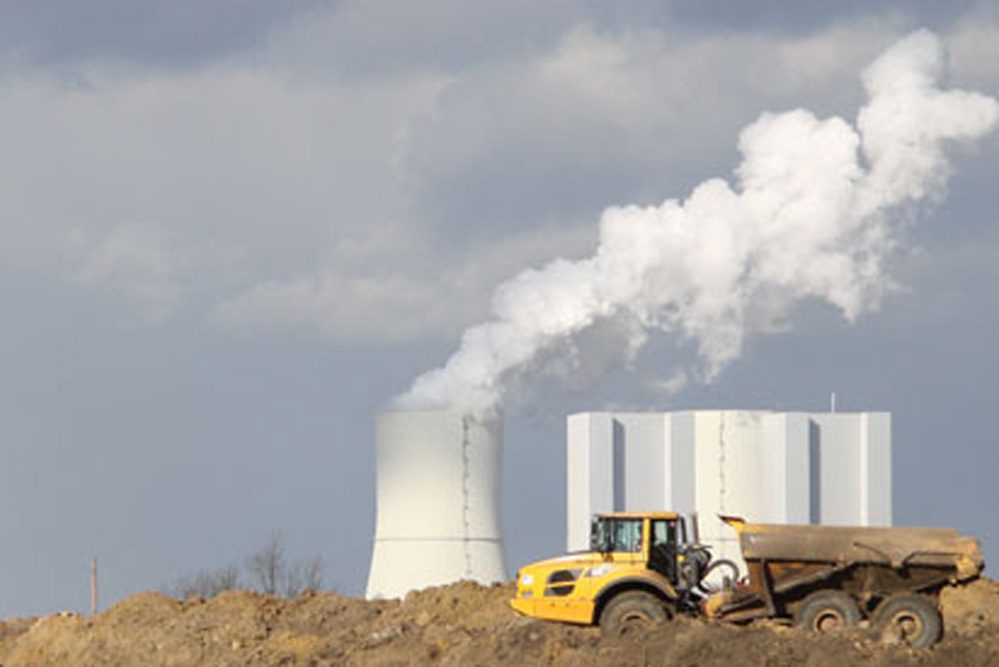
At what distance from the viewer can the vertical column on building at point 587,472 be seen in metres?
72.2

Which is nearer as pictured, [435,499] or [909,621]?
[909,621]

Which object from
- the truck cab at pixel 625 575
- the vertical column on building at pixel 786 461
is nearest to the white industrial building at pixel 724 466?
the vertical column on building at pixel 786 461

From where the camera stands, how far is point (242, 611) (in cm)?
4597

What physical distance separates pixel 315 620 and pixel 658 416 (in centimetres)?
3050

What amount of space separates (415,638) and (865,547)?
861cm

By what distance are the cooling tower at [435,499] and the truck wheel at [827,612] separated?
27.1m

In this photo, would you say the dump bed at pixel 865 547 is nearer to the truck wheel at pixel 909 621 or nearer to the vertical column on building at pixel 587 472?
the truck wheel at pixel 909 621

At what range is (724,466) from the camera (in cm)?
7281

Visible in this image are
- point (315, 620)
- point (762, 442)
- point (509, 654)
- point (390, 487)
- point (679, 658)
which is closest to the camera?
point (679, 658)

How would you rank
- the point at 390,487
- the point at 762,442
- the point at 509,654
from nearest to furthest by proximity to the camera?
the point at 509,654 < the point at 390,487 < the point at 762,442

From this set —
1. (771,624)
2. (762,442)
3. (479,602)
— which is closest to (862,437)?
Answer: (762,442)

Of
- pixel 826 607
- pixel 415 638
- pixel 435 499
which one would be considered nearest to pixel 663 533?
pixel 826 607

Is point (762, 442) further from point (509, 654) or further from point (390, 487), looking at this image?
point (509, 654)

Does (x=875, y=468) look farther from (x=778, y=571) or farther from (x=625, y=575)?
(x=625, y=575)
